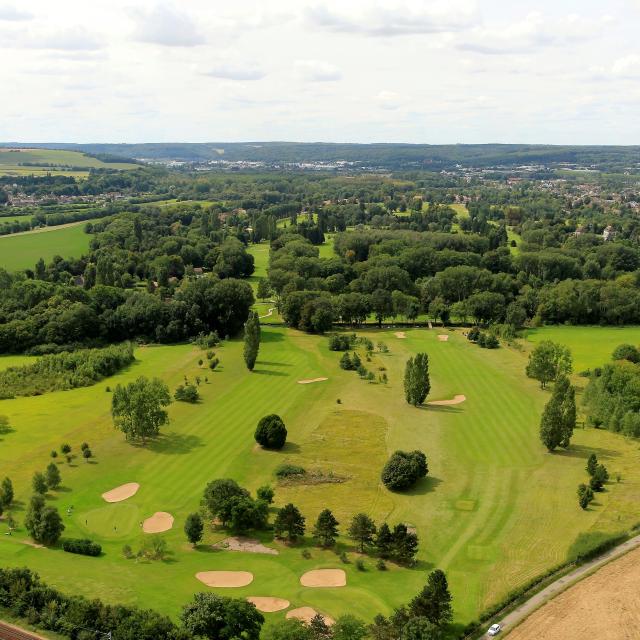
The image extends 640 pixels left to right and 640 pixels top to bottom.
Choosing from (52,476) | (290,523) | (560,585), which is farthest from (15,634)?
(560,585)

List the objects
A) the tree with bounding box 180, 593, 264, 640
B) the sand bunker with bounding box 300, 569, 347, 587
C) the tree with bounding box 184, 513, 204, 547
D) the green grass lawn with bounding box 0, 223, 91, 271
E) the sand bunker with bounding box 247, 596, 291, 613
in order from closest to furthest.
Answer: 1. the tree with bounding box 180, 593, 264, 640
2. the sand bunker with bounding box 247, 596, 291, 613
3. the sand bunker with bounding box 300, 569, 347, 587
4. the tree with bounding box 184, 513, 204, 547
5. the green grass lawn with bounding box 0, 223, 91, 271

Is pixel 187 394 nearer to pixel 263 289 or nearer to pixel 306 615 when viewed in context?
pixel 306 615

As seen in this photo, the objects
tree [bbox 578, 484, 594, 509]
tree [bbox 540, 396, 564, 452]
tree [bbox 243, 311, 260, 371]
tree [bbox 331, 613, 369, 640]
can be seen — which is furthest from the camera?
tree [bbox 243, 311, 260, 371]

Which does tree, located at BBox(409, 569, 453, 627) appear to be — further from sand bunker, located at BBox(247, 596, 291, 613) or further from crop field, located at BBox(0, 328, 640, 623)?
sand bunker, located at BBox(247, 596, 291, 613)

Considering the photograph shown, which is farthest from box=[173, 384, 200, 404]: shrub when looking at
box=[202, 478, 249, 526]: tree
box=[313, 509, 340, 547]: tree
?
box=[313, 509, 340, 547]: tree

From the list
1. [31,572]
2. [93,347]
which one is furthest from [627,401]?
[93,347]
